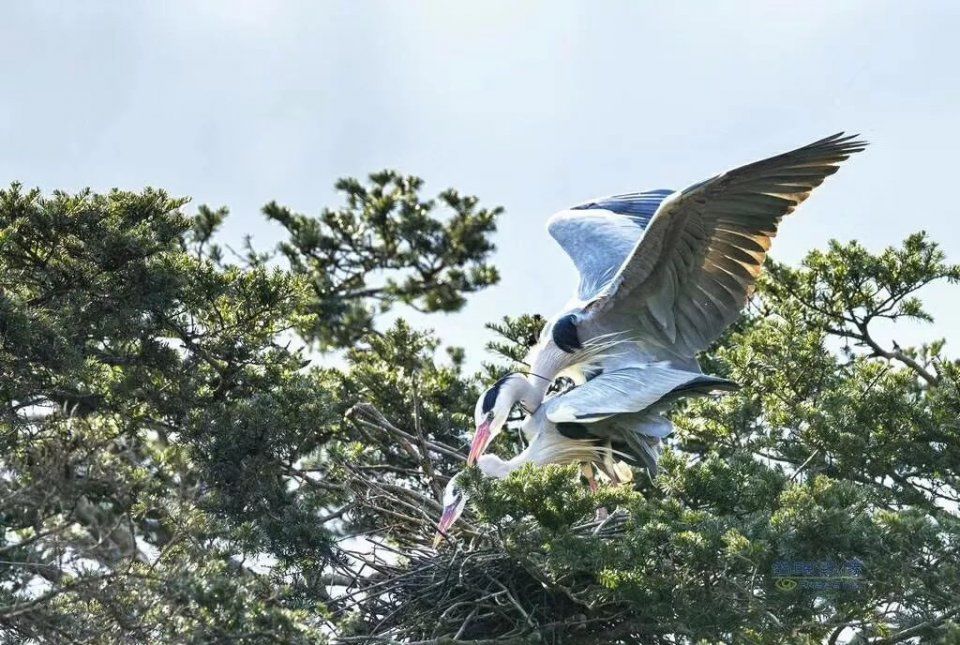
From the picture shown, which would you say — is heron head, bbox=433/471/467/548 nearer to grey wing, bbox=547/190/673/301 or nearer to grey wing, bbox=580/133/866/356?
grey wing, bbox=580/133/866/356

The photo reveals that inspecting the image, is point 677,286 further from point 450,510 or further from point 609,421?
point 450,510

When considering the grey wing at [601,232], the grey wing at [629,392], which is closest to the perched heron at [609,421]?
the grey wing at [629,392]

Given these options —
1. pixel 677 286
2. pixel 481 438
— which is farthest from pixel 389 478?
pixel 677 286

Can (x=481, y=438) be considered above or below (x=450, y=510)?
above

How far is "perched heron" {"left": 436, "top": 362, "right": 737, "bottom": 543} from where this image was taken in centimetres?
940

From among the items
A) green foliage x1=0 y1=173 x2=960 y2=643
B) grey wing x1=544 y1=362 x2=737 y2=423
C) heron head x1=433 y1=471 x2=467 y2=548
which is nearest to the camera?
green foliage x1=0 y1=173 x2=960 y2=643

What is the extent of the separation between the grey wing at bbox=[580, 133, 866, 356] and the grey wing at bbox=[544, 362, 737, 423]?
0.33m

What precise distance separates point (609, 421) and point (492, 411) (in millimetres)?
696

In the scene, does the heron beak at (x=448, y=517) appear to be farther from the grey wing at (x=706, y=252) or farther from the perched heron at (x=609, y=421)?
the grey wing at (x=706, y=252)

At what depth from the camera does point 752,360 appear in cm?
1015

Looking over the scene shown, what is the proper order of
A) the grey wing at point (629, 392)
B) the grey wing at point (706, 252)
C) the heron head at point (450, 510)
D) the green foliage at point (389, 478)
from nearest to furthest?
the green foliage at point (389, 478), the heron head at point (450, 510), the grey wing at point (706, 252), the grey wing at point (629, 392)

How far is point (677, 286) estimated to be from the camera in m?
9.62

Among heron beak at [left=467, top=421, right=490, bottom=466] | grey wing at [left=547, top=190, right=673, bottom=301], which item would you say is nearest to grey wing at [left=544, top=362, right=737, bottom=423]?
heron beak at [left=467, top=421, right=490, bottom=466]

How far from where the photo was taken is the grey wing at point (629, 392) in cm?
937
